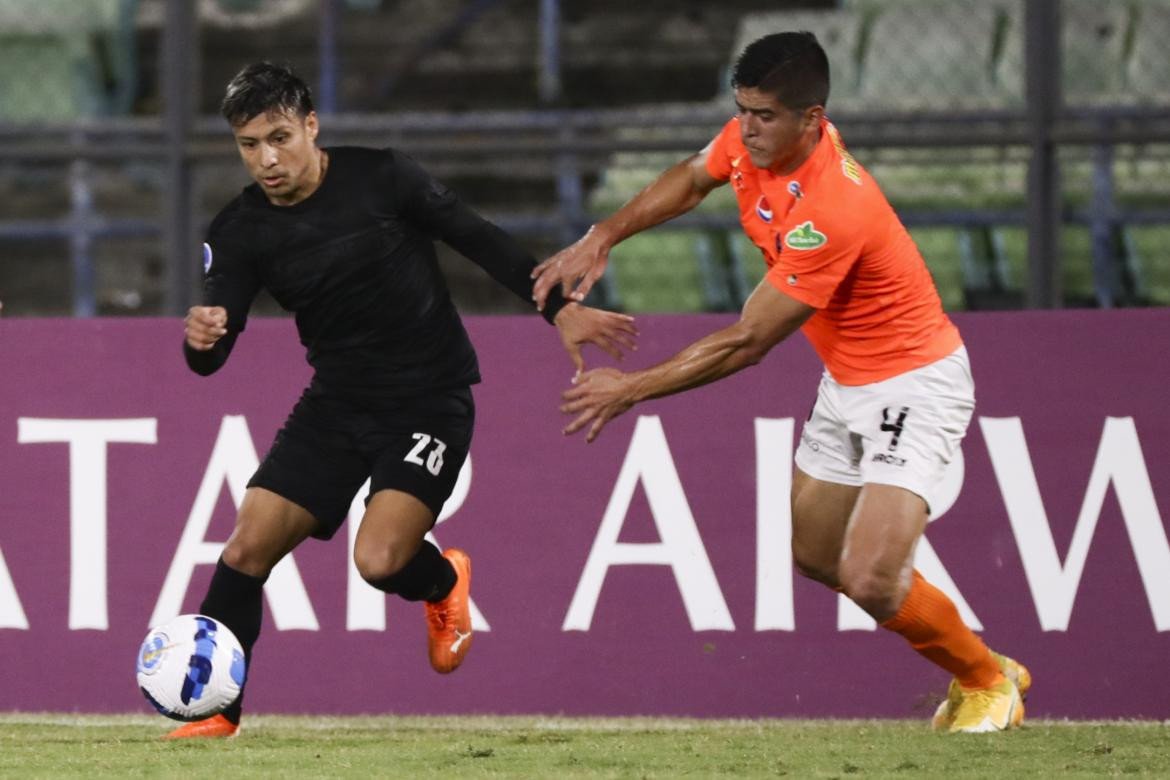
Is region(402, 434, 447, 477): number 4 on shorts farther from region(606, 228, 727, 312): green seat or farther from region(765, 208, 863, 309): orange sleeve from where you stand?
region(606, 228, 727, 312): green seat

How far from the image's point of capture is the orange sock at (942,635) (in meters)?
5.43

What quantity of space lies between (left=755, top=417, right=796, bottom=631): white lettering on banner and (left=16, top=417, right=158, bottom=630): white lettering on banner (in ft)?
6.97

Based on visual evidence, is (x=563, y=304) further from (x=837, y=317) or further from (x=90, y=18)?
(x=90, y=18)

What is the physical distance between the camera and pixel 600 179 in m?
10.7

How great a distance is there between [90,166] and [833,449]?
7.05 meters

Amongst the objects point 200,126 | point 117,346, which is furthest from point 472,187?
point 117,346

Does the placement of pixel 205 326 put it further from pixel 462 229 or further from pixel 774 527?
pixel 774 527

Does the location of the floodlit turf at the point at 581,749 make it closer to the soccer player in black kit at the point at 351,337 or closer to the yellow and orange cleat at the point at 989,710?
the yellow and orange cleat at the point at 989,710

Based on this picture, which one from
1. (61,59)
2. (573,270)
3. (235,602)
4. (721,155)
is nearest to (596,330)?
(573,270)

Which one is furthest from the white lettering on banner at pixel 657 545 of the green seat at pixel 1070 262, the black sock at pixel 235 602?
the green seat at pixel 1070 262

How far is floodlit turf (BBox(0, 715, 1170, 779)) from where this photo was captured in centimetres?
480

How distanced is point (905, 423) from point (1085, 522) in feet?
4.00

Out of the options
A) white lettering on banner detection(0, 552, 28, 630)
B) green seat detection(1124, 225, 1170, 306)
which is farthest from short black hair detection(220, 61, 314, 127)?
green seat detection(1124, 225, 1170, 306)

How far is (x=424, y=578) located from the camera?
5.68 m
